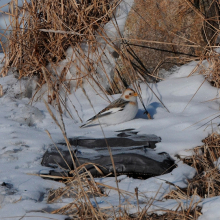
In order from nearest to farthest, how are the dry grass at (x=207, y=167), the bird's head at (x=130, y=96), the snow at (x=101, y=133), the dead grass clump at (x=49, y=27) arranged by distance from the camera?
the snow at (x=101, y=133)
the dry grass at (x=207, y=167)
the bird's head at (x=130, y=96)
the dead grass clump at (x=49, y=27)

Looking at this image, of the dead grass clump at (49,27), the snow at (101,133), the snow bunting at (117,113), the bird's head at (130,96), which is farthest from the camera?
the dead grass clump at (49,27)

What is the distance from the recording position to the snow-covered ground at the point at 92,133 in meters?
2.35

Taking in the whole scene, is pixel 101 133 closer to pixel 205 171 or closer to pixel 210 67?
pixel 205 171

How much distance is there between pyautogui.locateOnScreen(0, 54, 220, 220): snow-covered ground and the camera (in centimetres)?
235

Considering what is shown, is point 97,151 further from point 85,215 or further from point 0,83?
point 0,83

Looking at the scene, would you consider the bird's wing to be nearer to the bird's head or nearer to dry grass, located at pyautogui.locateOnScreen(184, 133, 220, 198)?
the bird's head

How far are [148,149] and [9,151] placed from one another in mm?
1273

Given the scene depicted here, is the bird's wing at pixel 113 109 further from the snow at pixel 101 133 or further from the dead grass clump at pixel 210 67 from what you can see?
the dead grass clump at pixel 210 67

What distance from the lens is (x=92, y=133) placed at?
3598 mm

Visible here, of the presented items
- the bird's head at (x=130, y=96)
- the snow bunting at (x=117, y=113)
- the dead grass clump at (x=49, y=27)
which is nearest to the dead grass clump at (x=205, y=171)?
the snow bunting at (x=117, y=113)

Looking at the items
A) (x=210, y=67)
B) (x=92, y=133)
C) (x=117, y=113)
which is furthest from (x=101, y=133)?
(x=210, y=67)

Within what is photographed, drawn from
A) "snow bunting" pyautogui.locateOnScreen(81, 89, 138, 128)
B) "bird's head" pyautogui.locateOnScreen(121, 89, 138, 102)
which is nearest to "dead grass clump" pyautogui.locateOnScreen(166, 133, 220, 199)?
"snow bunting" pyautogui.locateOnScreen(81, 89, 138, 128)

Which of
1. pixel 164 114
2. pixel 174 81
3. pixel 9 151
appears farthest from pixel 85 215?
pixel 174 81

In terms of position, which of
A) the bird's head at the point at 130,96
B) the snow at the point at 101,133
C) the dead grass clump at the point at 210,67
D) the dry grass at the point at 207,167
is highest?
the dead grass clump at the point at 210,67
